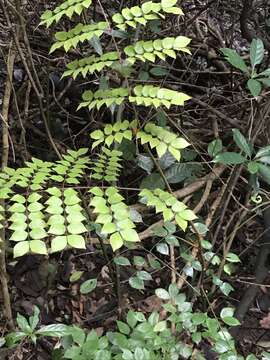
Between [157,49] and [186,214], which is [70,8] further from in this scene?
[186,214]

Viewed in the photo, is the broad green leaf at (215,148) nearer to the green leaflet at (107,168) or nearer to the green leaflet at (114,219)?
the green leaflet at (107,168)

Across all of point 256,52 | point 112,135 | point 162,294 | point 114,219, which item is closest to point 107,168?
point 112,135

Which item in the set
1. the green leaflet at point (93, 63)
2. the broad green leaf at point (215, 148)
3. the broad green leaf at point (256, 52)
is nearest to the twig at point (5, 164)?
the green leaflet at point (93, 63)

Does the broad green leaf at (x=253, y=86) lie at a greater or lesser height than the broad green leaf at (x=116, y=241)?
greater

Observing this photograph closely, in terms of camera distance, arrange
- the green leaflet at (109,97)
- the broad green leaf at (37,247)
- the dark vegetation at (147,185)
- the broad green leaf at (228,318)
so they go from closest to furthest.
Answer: the broad green leaf at (37,247)
the green leaflet at (109,97)
the broad green leaf at (228,318)
the dark vegetation at (147,185)

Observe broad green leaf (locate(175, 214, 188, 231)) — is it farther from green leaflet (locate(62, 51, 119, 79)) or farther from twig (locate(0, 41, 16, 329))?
twig (locate(0, 41, 16, 329))

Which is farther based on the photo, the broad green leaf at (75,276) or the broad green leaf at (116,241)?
the broad green leaf at (75,276)

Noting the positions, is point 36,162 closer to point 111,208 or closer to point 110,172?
point 110,172

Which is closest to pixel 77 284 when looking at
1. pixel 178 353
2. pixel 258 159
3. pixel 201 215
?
pixel 201 215

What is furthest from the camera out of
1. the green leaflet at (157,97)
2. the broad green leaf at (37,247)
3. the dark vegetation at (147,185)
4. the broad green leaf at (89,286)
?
the dark vegetation at (147,185)

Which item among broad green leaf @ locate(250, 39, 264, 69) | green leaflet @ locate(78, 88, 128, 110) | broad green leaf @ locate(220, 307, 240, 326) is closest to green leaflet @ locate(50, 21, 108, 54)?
green leaflet @ locate(78, 88, 128, 110)

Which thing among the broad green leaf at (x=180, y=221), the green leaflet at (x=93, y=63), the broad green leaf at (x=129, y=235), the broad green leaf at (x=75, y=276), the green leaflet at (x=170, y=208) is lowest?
the broad green leaf at (x=75, y=276)

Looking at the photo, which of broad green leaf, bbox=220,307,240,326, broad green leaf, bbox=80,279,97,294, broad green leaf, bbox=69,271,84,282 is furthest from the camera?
broad green leaf, bbox=69,271,84,282

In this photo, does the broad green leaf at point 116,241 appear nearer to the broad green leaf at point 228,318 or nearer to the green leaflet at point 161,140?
the green leaflet at point 161,140
